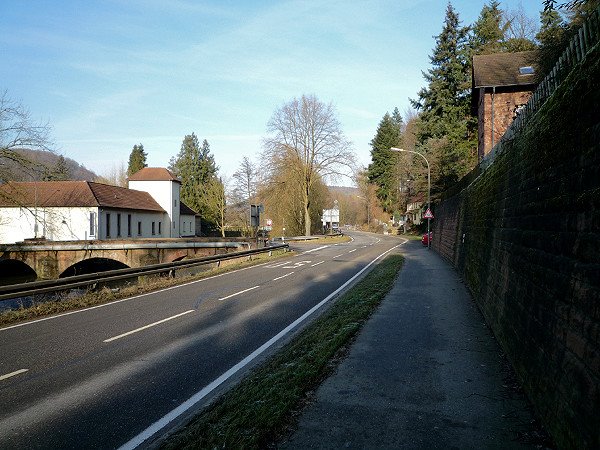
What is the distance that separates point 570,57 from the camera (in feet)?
16.6

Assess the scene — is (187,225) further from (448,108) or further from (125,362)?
(125,362)

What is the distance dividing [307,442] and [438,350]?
3671 mm

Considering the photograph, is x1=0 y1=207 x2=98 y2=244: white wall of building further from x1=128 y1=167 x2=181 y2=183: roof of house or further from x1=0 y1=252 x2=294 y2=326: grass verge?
x1=0 y1=252 x2=294 y2=326: grass verge

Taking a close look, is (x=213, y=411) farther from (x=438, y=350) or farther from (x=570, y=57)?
(x=570, y=57)

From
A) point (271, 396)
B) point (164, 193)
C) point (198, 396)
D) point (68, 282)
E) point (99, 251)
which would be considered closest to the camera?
point (271, 396)

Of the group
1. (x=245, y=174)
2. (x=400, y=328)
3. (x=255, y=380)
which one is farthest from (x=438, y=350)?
(x=245, y=174)

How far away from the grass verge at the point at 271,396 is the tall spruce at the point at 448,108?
1478 inches

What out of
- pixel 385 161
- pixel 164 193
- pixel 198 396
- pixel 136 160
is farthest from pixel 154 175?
pixel 198 396

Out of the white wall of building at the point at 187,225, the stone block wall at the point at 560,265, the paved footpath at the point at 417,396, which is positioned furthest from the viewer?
the white wall of building at the point at 187,225

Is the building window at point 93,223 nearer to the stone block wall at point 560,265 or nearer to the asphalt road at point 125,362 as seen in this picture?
the asphalt road at point 125,362

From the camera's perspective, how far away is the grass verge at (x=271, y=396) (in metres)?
4.10

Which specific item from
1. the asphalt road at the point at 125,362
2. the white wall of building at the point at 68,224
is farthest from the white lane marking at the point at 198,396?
the white wall of building at the point at 68,224

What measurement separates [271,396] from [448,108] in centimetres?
4712

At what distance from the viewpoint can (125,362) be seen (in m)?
7.07
